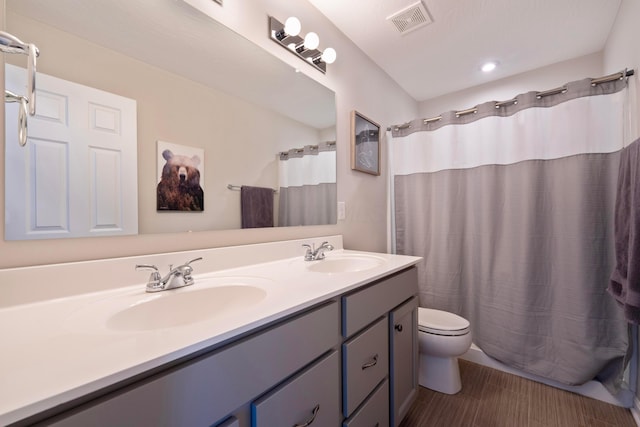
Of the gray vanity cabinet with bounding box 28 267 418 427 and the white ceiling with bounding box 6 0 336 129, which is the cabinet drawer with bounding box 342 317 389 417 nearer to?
the gray vanity cabinet with bounding box 28 267 418 427

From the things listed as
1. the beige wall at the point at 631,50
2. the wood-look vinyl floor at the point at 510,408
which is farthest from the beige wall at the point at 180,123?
the beige wall at the point at 631,50

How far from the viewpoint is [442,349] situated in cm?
148

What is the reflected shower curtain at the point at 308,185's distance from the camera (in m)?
1.37

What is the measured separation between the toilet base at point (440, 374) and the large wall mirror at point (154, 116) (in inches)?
45.6

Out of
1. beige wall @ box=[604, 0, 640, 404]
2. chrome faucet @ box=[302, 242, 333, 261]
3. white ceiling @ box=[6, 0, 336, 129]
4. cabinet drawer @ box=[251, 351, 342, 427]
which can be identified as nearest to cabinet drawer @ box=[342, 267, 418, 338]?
cabinet drawer @ box=[251, 351, 342, 427]

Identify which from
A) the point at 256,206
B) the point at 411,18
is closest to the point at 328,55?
the point at 411,18

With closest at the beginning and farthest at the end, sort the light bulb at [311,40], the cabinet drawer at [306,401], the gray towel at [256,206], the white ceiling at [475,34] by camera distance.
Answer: the cabinet drawer at [306,401] → the gray towel at [256,206] → the light bulb at [311,40] → the white ceiling at [475,34]

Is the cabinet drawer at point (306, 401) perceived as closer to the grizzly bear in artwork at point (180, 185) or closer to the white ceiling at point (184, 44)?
the grizzly bear in artwork at point (180, 185)

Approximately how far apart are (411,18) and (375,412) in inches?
81.8

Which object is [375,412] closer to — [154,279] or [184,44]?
[154,279]

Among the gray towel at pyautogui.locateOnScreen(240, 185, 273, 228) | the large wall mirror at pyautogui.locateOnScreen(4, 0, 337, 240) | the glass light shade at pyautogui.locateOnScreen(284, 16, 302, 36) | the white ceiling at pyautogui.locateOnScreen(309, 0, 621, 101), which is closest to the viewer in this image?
the large wall mirror at pyautogui.locateOnScreen(4, 0, 337, 240)

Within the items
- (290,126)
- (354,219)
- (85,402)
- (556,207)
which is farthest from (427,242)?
(85,402)

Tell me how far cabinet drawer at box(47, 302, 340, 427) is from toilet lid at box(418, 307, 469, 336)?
3.39 feet

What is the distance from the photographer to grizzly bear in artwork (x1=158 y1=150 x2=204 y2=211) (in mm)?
925
